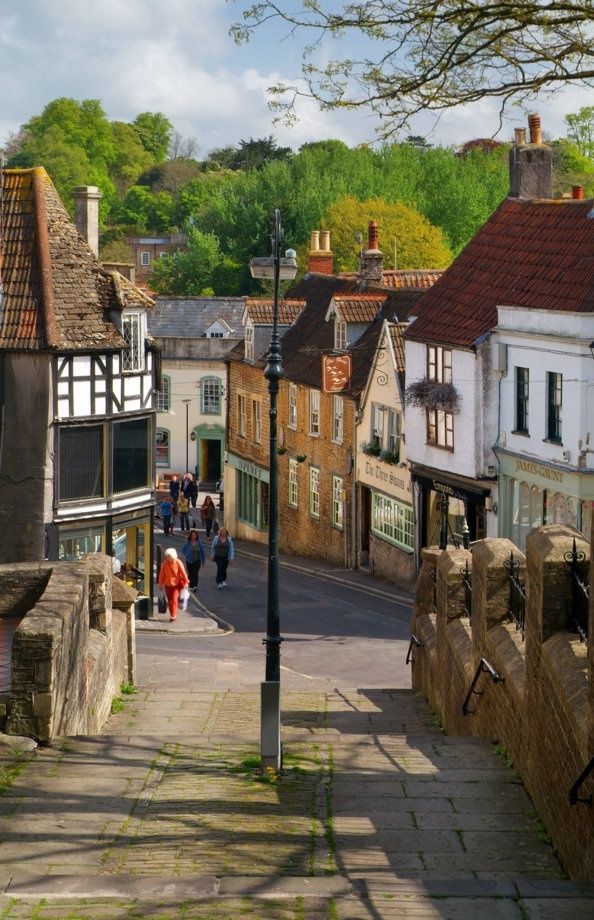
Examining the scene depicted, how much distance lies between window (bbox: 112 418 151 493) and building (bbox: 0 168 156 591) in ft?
0.08

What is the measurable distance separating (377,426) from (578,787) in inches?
1337

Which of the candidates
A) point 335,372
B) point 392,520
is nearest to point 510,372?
point 392,520

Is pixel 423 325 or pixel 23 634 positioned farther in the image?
pixel 423 325

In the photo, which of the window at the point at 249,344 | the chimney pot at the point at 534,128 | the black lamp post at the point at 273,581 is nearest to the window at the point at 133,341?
the chimney pot at the point at 534,128

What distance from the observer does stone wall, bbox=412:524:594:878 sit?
33.2 ft

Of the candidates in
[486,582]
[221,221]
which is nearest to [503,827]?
[486,582]

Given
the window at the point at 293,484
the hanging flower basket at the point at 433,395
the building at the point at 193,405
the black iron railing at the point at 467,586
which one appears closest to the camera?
the black iron railing at the point at 467,586

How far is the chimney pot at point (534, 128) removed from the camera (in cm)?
4103

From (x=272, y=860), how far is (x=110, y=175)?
172567mm

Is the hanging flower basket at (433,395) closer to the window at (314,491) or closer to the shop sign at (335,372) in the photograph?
the shop sign at (335,372)

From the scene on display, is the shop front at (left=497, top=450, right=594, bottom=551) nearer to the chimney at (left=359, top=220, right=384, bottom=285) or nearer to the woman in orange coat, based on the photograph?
the woman in orange coat

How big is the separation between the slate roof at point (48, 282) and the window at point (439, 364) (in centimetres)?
719

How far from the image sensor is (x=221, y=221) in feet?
306

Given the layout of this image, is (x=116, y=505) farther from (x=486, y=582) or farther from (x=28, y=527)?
(x=486, y=582)
